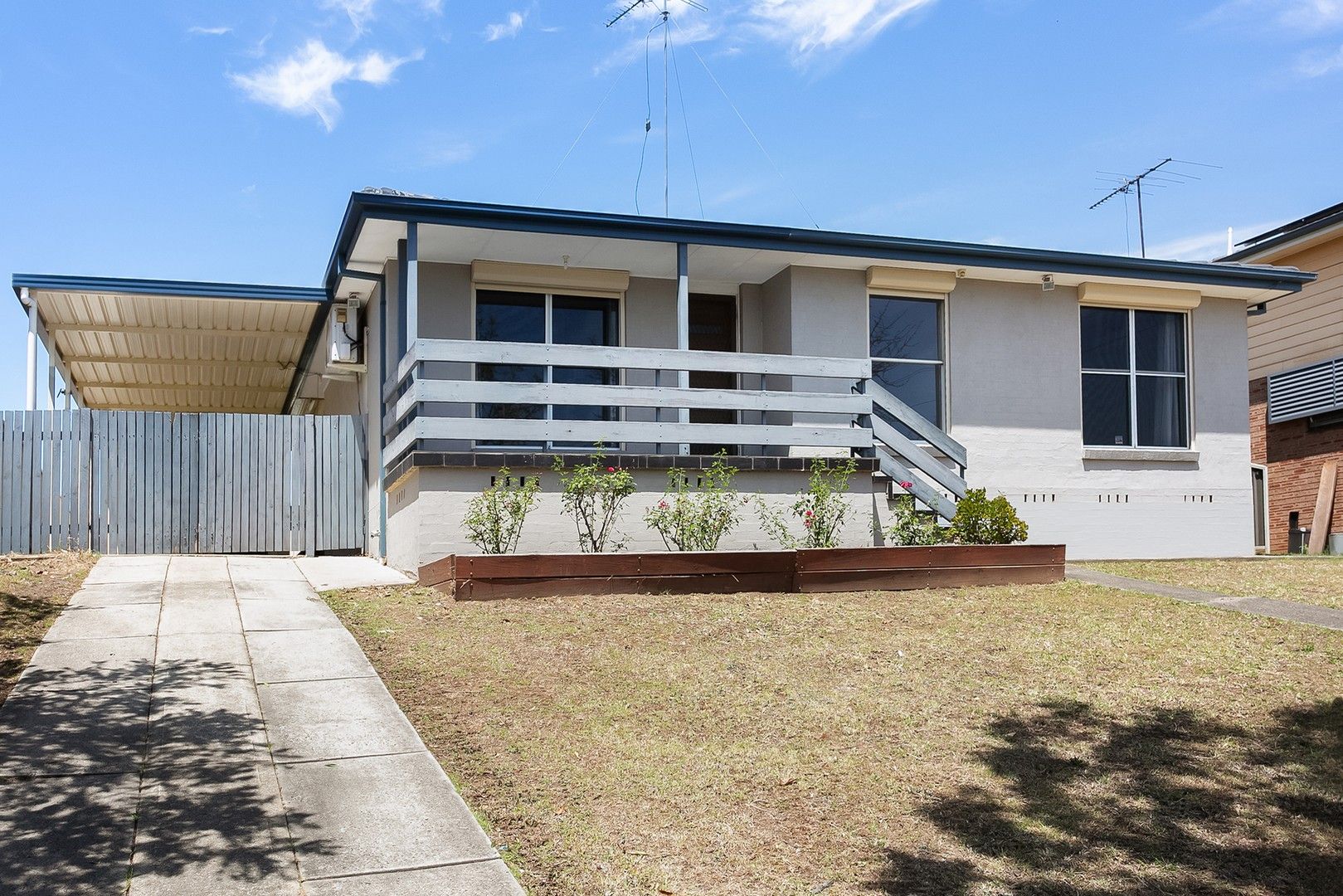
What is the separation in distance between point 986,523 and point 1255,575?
9.28ft

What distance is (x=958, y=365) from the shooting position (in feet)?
47.0

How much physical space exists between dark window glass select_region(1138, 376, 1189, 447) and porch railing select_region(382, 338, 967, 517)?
3.36m

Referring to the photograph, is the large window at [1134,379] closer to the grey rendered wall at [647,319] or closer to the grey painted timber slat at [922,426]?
the grey painted timber slat at [922,426]

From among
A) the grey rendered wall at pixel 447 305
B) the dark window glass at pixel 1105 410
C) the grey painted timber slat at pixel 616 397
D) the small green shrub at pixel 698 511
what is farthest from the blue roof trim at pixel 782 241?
the small green shrub at pixel 698 511

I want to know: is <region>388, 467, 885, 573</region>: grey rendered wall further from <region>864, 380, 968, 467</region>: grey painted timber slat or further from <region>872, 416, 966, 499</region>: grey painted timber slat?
<region>864, 380, 968, 467</region>: grey painted timber slat

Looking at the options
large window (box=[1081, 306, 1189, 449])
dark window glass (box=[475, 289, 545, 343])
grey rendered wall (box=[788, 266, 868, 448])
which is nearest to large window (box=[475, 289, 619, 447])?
dark window glass (box=[475, 289, 545, 343])

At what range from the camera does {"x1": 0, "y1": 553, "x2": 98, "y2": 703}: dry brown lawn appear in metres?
6.98

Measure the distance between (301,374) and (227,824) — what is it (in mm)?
16488

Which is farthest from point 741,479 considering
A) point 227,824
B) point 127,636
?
point 227,824

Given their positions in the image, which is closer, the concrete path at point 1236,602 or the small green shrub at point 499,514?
the concrete path at point 1236,602

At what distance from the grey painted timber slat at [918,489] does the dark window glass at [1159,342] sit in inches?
167

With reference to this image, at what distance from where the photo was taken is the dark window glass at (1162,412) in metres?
15.2

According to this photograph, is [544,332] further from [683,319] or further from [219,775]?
[219,775]

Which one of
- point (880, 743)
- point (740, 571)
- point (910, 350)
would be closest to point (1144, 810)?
point (880, 743)
